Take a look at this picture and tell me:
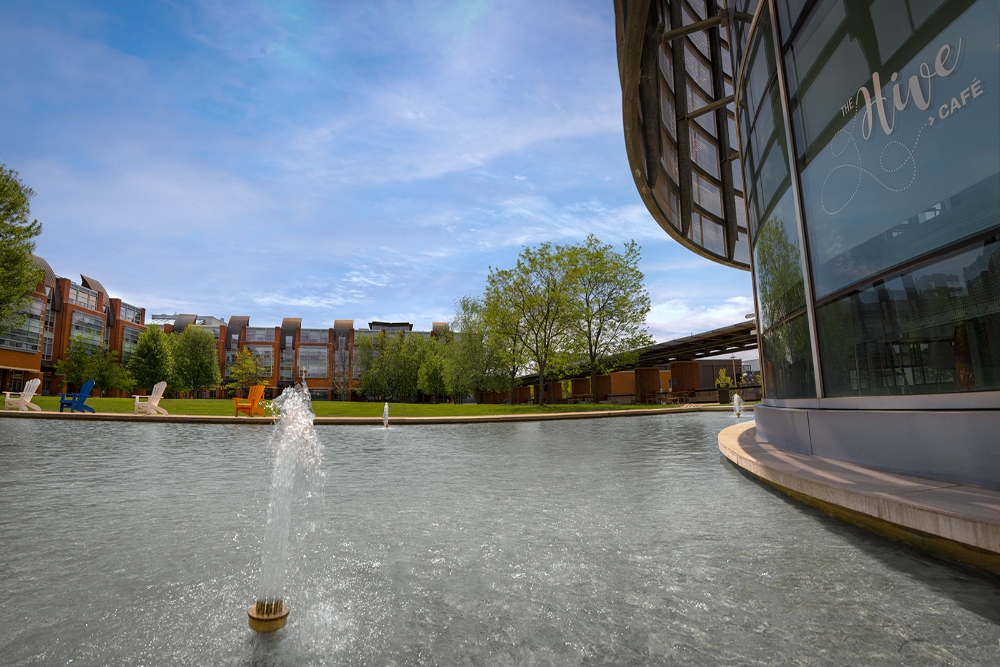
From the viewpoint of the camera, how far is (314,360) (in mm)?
96625

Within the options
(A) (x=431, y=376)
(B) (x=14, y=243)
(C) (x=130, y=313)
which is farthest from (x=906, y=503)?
(C) (x=130, y=313)

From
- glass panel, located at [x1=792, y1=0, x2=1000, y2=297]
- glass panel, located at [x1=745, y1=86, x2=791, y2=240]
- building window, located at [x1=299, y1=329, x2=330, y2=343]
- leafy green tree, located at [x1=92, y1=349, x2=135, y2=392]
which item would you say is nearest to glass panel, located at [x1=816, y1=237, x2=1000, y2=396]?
glass panel, located at [x1=792, y1=0, x2=1000, y2=297]

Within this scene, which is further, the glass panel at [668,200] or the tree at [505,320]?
the tree at [505,320]

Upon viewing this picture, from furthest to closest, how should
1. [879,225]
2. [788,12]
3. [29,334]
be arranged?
[29,334] < [788,12] < [879,225]

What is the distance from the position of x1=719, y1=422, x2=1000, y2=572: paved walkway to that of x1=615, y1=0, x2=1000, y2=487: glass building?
429 mm

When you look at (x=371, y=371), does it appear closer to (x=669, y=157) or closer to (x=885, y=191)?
(x=669, y=157)

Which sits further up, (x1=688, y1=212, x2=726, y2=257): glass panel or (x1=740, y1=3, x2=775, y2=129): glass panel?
(x1=688, y1=212, x2=726, y2=257): glass panel

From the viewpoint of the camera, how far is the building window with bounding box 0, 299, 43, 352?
50.9 meters

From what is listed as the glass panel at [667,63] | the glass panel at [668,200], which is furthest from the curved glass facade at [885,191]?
the glass panel at [668,200]

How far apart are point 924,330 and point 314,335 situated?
10068 cm

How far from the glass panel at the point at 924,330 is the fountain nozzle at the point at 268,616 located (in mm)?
5477

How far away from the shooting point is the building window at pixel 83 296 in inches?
2537

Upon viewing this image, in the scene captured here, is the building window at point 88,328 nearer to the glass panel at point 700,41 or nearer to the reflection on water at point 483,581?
the glass panel at point 700,41

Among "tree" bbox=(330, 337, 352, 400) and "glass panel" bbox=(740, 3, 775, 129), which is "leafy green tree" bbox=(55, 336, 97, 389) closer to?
"tree" bbox=(330, 337, 352, 400)
